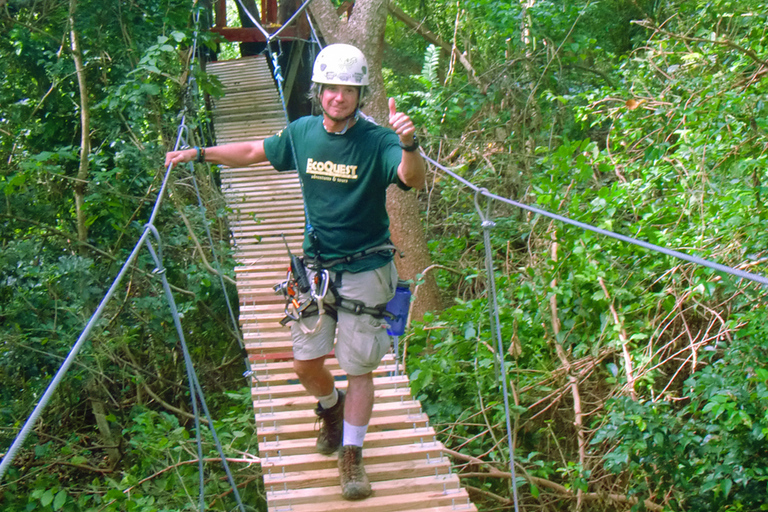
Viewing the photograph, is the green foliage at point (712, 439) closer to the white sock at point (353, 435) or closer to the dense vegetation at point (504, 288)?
the dense vegetation at point (504, 288)

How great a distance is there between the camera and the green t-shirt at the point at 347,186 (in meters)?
2.08

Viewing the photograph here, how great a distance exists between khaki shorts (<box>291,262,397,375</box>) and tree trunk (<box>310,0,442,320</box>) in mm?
2048

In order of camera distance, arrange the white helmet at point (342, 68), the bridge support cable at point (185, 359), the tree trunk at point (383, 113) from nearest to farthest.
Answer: the bridge support cable at point (185, 359)
the white helmet at point (342, 68)
the tree trunk at point (383, 113)

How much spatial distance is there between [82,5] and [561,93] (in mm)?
3248

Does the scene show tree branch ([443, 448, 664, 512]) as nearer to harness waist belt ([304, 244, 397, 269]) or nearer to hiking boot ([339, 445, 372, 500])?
hiking boot ([339, 445, 372, 500])

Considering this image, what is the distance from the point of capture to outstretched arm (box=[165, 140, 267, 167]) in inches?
91.7

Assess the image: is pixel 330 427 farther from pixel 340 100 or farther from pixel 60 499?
pixel 60 499

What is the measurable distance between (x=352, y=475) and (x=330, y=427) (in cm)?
23

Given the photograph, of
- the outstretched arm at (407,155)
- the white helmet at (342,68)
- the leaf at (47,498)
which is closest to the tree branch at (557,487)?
the outstretched arm at (407,155)

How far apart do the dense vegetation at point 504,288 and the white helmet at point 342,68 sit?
144 cm

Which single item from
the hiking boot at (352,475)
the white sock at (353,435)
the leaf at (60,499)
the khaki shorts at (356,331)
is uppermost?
the khaki shorts at (356,331)

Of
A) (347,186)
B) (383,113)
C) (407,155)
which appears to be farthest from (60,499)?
(383,113)

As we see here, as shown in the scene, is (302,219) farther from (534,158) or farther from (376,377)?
(376,377)

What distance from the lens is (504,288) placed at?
3770 mm
